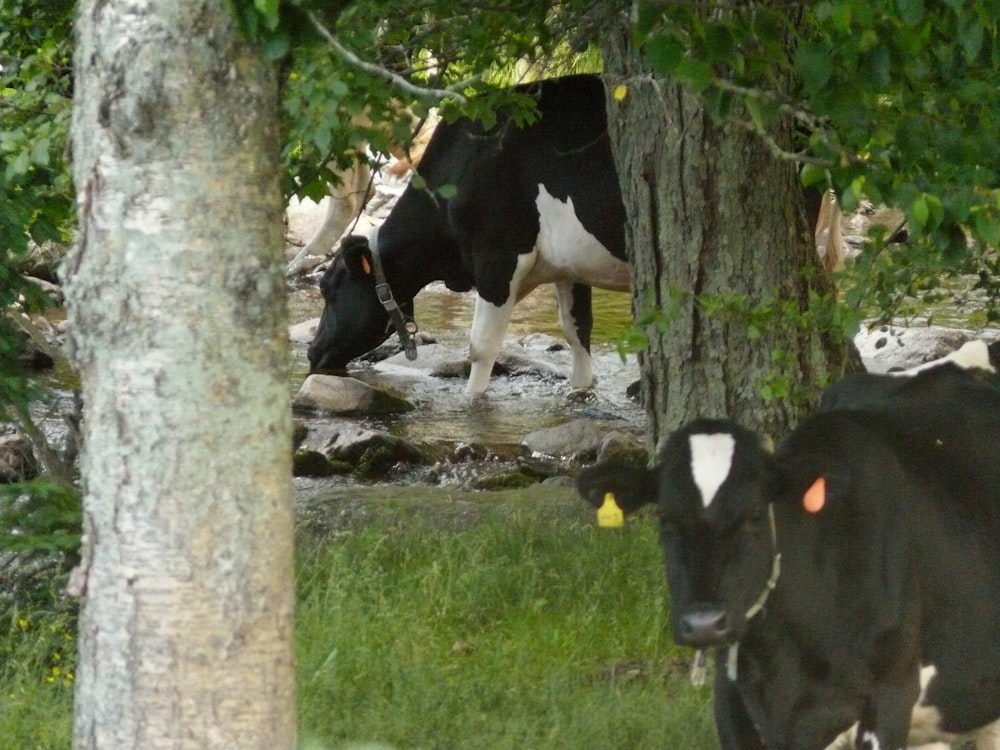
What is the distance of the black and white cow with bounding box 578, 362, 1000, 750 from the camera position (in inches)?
147

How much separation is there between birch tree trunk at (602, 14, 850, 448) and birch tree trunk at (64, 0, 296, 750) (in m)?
3.34

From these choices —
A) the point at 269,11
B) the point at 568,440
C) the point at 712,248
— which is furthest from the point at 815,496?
the point at 568,440

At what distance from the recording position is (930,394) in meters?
4.74

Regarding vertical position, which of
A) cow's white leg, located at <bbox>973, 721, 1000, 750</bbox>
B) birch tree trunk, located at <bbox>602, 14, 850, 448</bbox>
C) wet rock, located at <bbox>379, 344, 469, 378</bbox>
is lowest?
cow's white leg, located at <bbox>973, 721, 1000, 750</bbox>

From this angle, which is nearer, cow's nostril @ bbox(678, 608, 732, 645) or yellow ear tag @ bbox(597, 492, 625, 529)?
cow's nostril @ bbox(678, 608, 732, 645)

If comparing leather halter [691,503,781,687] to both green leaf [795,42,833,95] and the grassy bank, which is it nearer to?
the grassy bank

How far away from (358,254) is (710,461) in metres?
8.70

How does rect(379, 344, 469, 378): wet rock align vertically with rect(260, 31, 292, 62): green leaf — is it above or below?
below

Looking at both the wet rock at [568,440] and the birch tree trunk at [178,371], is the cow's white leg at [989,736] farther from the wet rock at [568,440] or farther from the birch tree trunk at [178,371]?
the wet rock at [568,440]

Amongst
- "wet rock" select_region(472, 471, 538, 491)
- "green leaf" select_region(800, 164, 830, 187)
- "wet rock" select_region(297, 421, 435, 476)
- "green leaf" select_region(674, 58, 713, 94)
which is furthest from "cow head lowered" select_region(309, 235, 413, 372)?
"green leaf" select_region(674, 58, 713, 94)

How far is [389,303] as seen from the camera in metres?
12.0

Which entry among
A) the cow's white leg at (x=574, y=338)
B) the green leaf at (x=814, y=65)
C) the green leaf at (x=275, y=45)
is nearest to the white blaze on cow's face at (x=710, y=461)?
the green leaf at (x=814, y=65)

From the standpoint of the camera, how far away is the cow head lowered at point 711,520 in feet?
12.0

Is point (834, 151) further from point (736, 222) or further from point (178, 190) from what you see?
point (736, 222)
